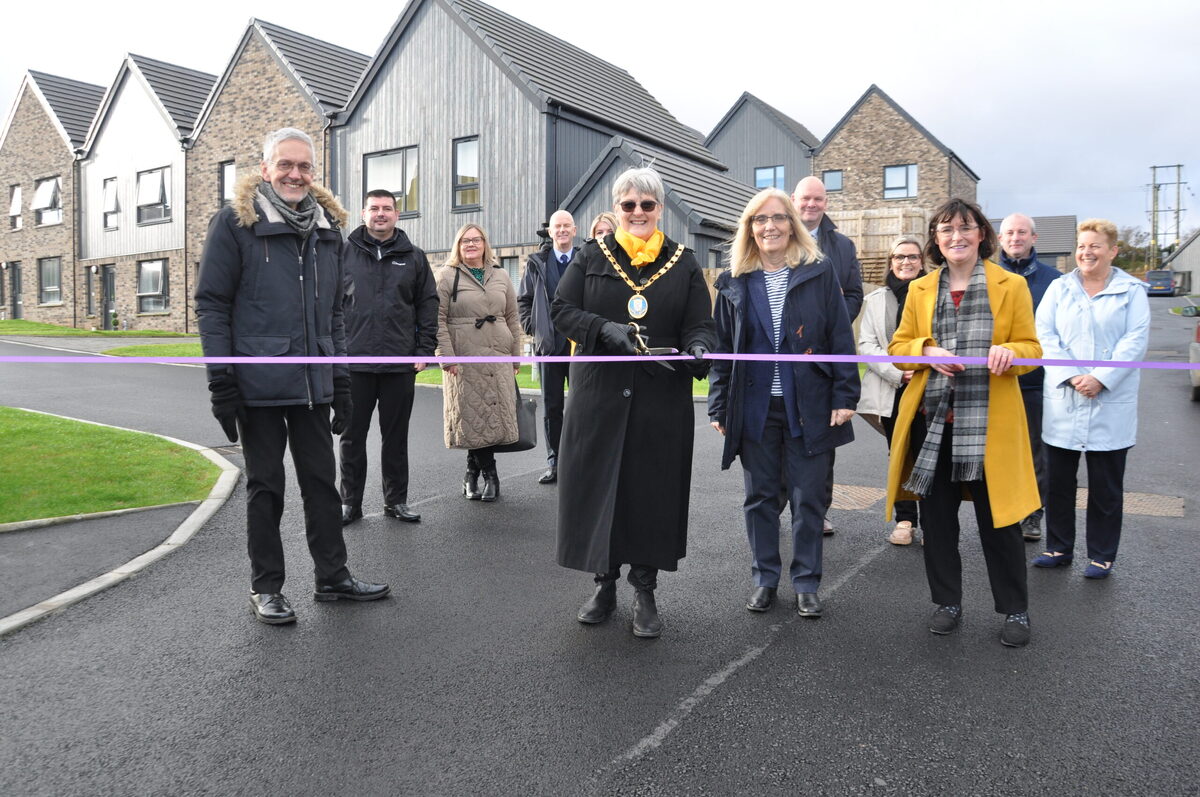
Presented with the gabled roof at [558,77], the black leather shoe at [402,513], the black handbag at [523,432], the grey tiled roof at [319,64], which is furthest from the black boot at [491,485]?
the grey tiled roof at [319,64]

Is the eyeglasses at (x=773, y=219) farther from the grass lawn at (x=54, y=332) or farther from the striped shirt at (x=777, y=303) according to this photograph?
the grass lawn at (x=54, y=332)

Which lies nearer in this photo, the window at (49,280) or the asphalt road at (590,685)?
the asphalt road at (590,685)

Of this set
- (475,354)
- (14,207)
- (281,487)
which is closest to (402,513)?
(475,354)

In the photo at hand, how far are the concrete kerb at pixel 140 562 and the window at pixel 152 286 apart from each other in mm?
26767

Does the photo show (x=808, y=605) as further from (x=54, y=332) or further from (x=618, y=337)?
(x=54, y=332)

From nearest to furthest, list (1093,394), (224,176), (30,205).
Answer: (1093,394), (224,176), (30,205)

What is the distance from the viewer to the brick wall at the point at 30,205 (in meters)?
35.4

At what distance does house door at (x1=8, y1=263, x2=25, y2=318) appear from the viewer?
38375 mm

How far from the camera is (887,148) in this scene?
41500mm

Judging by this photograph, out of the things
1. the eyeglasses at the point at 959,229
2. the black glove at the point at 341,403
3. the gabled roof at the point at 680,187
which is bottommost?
the black glove at the point at 341,403

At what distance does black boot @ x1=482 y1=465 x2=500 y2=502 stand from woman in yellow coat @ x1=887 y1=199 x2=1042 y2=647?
376 centimetres

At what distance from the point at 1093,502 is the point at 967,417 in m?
1.65

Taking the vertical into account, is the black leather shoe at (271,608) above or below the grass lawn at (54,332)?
below

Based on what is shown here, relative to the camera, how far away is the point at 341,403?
496 cm
